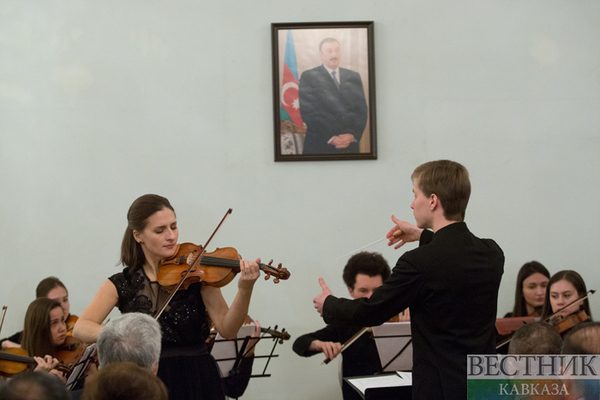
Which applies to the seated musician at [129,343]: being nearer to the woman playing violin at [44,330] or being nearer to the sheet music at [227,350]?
the sheet music at [227,350]

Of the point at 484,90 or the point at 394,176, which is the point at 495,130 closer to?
the point at 484,90

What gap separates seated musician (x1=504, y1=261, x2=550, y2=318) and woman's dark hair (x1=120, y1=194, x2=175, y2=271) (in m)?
2.39

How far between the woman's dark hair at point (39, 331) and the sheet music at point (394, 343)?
1.69 meters

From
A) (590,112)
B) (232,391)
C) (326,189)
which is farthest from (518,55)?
(232,391)

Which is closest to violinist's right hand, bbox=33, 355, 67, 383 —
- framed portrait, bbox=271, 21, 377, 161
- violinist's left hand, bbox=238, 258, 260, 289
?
violinist's left hand, bbox=238, 258, 260, 289

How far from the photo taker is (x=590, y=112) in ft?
12.6

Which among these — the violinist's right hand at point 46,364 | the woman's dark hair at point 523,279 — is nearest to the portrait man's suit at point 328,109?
the woman's dark hair at point 523,279

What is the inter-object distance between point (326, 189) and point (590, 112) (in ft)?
6.17

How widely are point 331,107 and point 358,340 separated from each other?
1526mm

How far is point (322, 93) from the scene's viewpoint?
3.73 metres

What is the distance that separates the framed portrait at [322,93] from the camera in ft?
12.2

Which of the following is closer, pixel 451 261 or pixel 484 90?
pixel 451 261

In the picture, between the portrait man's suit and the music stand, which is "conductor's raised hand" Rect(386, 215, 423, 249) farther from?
the portrait man's suit

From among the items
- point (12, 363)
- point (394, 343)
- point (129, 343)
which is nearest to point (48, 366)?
point (12, 363)
